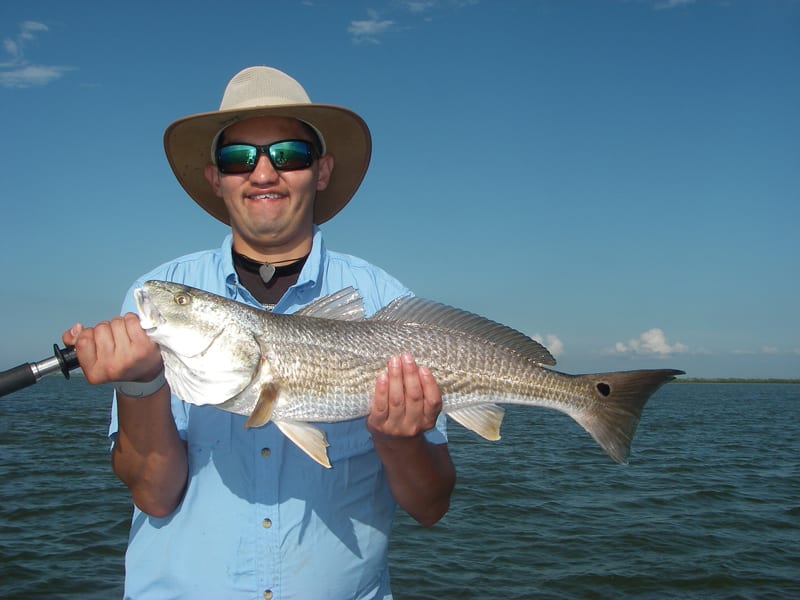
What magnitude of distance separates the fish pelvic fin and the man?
33.3 inches

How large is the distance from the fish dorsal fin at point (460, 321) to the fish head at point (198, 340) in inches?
27.2

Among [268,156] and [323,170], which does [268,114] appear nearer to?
[268,156]

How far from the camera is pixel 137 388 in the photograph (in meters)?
2.97

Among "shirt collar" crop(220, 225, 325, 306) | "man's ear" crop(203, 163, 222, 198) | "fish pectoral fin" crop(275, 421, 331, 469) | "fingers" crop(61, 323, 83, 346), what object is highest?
"man's ear" crop(203, 163, 222, 198)

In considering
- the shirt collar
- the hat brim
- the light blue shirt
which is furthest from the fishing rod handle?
the hat brim

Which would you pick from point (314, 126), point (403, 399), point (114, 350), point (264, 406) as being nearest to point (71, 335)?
point (114, 350)

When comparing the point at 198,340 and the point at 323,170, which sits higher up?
the point at 323,170

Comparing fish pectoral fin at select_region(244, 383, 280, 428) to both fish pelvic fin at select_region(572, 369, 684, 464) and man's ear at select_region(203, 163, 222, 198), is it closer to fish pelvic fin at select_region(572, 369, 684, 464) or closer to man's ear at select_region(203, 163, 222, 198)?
man's ear at select_region(203, 163, 222, 198)

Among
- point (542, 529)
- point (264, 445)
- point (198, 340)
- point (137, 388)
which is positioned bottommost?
point (542, 529)

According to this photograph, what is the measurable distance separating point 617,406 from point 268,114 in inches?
98.7

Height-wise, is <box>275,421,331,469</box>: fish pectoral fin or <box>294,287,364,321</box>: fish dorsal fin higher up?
<box>294,287,364,321</box>: fish dorsal fin

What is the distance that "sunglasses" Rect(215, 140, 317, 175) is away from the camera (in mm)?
3529

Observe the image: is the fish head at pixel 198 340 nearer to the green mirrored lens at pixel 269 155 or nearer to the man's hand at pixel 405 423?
the man's hand at pixel 405 423

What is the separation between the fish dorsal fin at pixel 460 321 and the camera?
134 inches
